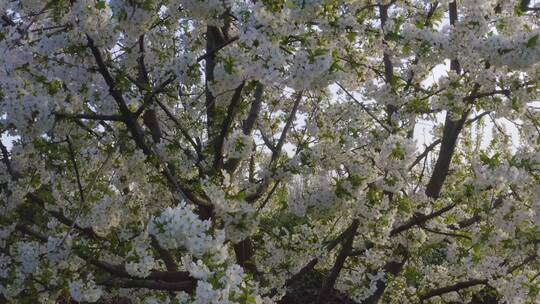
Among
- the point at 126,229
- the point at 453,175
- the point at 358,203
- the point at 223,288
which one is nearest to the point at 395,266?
the point at 453,175

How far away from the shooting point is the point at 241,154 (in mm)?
5066

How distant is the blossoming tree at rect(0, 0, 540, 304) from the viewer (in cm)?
384

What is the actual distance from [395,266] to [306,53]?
3583 mm

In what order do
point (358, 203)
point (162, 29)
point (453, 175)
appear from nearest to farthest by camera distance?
point (358, 203) < point (162, 29) < point (453, 175)

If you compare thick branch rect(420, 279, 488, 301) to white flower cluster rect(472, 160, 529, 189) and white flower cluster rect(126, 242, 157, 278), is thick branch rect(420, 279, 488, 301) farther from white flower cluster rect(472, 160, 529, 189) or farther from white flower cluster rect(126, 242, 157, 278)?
white flower cluster rect(126, 242, 157, 278)

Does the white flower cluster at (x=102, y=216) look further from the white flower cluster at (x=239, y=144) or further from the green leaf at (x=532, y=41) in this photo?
the green leaf at (x=532, y=41)

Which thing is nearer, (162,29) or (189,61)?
(189,61)

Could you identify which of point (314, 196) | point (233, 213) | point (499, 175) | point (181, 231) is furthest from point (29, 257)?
point (499, 175)

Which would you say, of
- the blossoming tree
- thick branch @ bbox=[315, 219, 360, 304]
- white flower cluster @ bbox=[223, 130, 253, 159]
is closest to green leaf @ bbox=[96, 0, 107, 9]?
the blossoming tree

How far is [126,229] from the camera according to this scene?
521cm

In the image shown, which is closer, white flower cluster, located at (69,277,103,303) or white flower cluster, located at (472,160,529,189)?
white flower cluster, located at (69,277,103,303)

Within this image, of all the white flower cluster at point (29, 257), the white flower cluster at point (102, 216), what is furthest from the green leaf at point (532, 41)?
the white flower cluster at point (29, 257)

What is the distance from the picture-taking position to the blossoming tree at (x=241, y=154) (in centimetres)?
384

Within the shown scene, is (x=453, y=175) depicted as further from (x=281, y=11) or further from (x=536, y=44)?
(x=281, y=11)
